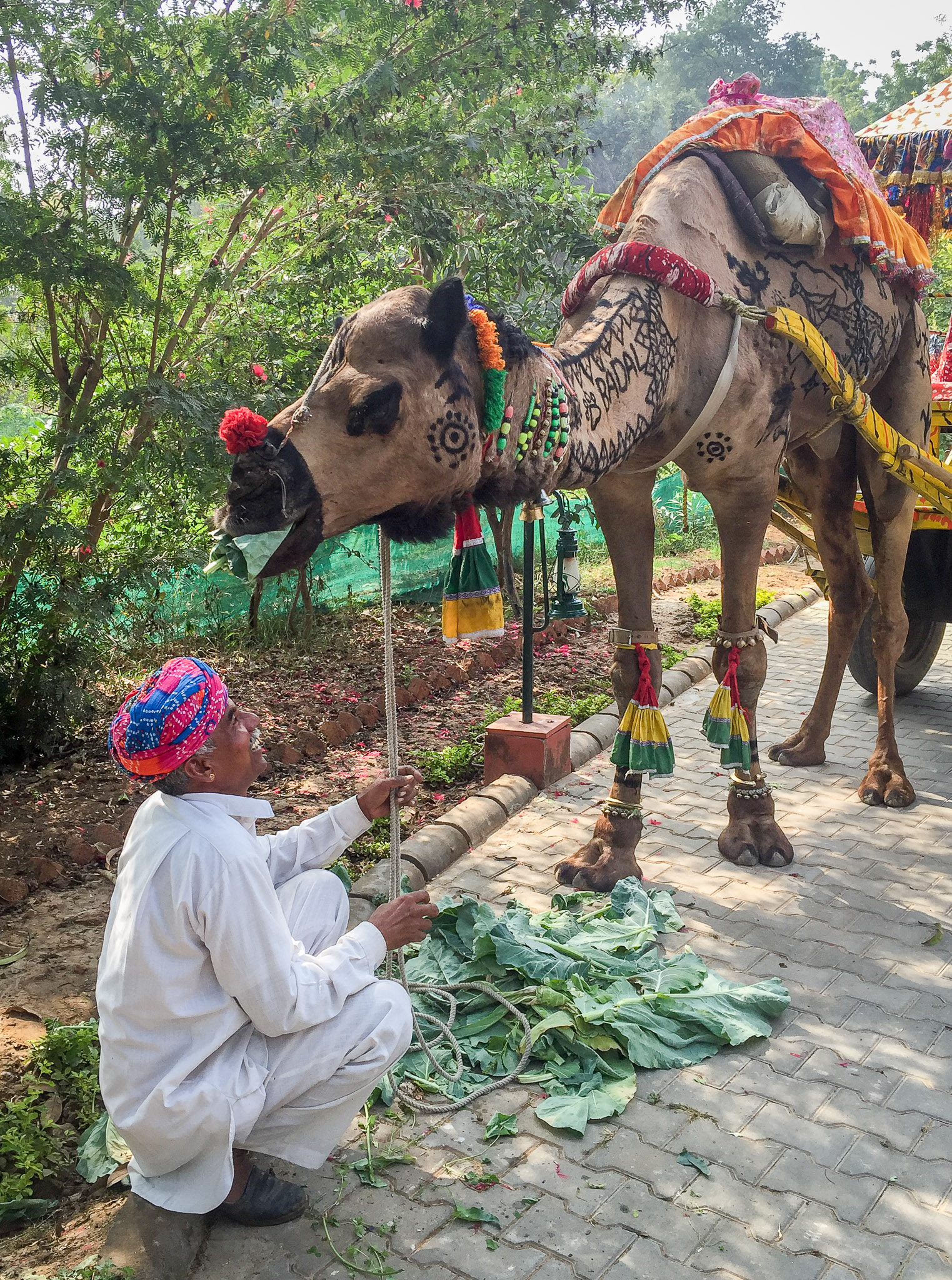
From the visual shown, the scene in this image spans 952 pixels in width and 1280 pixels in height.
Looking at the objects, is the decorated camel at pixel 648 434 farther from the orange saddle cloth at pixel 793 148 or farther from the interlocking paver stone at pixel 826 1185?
the interlocking paver stone at pixel 826 1185

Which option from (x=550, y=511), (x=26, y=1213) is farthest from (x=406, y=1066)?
(x=550, y=511)

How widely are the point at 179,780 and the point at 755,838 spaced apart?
2897mm

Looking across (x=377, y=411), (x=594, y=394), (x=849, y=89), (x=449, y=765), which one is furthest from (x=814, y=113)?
(x=849, y=89)

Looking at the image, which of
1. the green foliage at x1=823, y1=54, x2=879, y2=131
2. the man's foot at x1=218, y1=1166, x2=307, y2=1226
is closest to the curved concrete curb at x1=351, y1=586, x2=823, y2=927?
the man's foot at x1=218, y1=1166, x2=307, y2=1226

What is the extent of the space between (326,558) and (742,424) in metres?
4.64

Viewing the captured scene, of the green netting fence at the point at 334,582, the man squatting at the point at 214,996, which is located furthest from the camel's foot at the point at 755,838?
the green netting fence at the point at 334,582

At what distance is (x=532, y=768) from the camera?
538 cm

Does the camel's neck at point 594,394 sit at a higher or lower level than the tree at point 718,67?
lower

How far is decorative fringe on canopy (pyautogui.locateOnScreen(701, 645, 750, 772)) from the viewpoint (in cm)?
429

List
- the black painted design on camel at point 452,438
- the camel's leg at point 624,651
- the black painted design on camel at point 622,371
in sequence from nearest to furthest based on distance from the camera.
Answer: the black painted design on camel at point 452,438 < the black painted design on camel at point 622,371 < the camel's leg at point 624,651

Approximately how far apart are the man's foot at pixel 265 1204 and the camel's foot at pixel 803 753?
149 inches

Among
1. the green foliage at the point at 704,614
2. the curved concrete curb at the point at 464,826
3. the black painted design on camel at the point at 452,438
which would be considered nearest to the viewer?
the black painted design on camel at the point at 452,438

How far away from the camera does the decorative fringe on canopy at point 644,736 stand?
4184mm

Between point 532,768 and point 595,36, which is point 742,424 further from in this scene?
point 595,36
